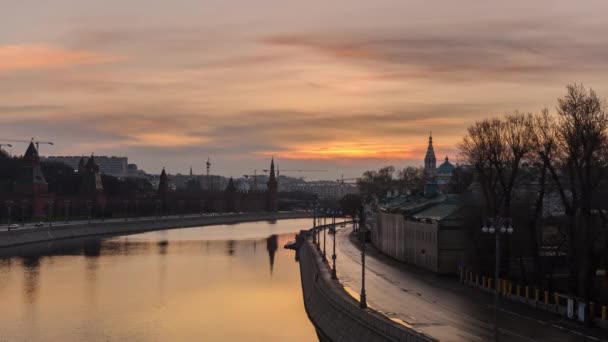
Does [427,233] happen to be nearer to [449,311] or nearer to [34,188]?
[449,311]

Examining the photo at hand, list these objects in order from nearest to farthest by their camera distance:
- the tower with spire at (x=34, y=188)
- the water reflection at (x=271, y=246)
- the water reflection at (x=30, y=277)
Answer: the water reflection at (x=30, y=277) → the water reflection at (x=271, y=246) → the tower with spire at (x=34, y=188)

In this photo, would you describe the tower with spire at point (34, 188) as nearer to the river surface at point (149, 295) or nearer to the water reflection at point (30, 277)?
the river surface at point (149, 295)

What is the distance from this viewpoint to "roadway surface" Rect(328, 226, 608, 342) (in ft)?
122

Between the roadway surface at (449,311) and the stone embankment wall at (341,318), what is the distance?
155 cm

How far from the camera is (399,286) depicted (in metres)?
56.8

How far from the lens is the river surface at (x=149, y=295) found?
51719mm

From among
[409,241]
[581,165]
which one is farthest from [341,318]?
[409,241]

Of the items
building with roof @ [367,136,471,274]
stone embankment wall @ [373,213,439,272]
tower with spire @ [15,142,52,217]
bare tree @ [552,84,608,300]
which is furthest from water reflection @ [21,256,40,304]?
tower with spire @ [15,142,52,217]

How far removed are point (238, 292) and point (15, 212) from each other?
107712 millimetres

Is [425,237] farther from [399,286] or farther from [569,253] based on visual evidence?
[569,253]

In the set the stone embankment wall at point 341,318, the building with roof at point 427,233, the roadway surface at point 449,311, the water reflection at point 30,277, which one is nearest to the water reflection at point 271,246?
the building with roof at point 427,233

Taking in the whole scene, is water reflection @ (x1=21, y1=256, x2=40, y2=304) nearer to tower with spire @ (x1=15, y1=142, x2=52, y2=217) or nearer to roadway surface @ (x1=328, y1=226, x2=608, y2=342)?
roadway surface @ (x1=328, y1=226, x2=608, y2=342)

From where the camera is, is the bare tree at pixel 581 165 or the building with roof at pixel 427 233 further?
the building with roof at pixel 427 233

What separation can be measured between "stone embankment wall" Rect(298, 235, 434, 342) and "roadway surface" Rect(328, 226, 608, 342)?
5.09ft
